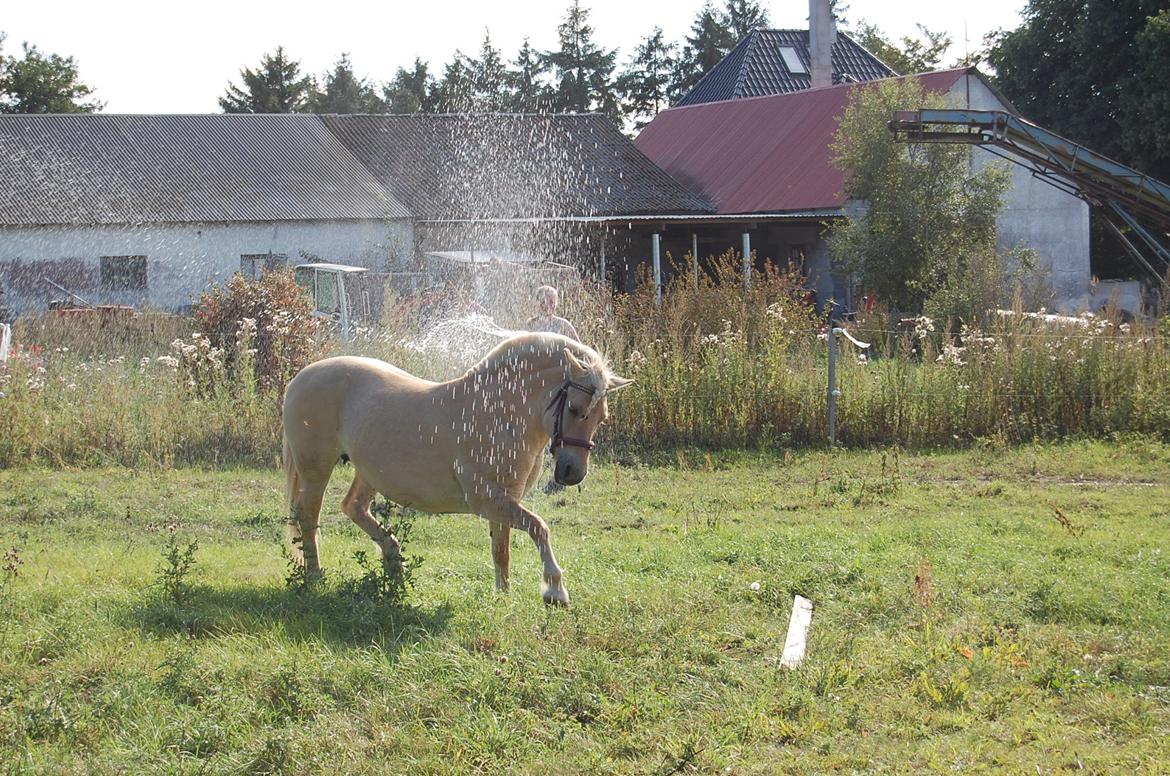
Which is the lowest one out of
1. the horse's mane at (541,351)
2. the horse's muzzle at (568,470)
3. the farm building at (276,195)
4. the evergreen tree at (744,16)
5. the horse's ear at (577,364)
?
the horse's muzzle at (568,470)

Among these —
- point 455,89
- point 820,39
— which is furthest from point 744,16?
point 820,39

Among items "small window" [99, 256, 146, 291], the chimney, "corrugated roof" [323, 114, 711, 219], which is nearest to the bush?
"corrugated roof" [323, 114, 711, 219]

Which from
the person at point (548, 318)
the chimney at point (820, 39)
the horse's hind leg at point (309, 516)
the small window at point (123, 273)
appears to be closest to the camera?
the horse's hind leg at point (309, 516)

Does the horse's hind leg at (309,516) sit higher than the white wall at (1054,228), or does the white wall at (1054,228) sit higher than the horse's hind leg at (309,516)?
the white wall at (1054,228)

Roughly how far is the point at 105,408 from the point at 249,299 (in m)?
3.49

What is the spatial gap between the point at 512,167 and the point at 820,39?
479 inches

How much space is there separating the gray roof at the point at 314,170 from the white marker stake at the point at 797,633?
2913 cm

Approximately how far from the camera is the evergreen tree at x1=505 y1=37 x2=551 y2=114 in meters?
59.0

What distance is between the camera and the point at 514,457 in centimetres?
718

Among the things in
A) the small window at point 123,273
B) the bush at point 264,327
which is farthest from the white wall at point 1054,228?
the small window at point 123,273

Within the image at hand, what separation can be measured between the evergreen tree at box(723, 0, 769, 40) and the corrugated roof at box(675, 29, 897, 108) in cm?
2134

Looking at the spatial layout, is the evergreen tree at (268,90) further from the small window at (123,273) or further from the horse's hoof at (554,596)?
the horse's hoof at (554,596)

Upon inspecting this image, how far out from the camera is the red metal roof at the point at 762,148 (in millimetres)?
36062

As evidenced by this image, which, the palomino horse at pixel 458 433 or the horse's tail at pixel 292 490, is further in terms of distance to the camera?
the horse's tail at pixel 292 490
